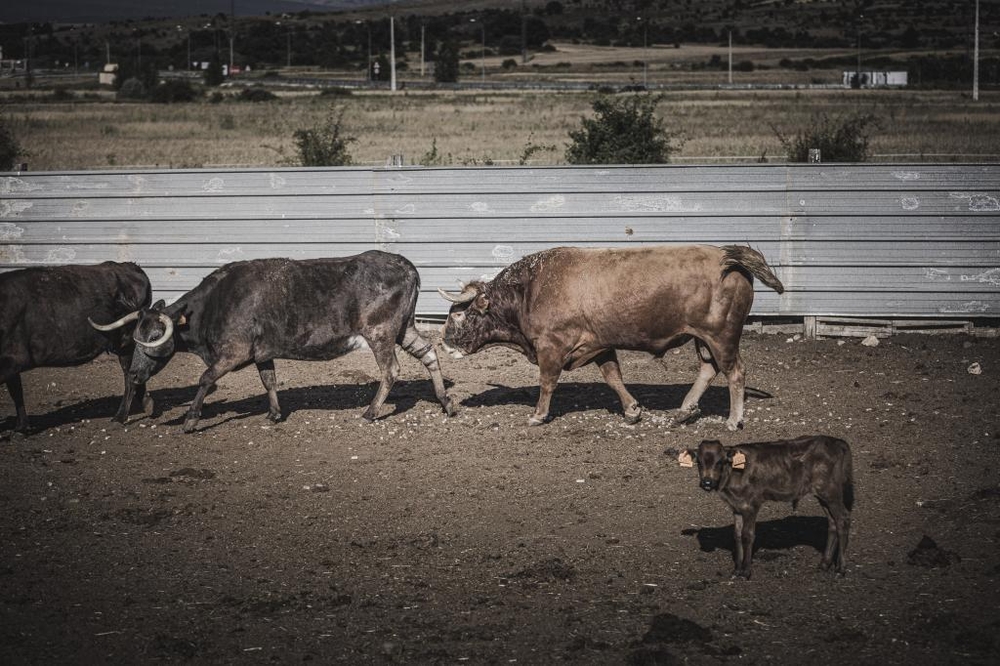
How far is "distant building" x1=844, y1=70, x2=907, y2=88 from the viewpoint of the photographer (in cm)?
8618

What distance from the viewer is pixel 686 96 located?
71.1 meters

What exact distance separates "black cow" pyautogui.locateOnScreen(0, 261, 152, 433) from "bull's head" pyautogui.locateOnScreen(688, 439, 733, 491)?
6740 millimetres

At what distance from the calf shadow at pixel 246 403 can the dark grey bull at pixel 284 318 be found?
2.02 ft

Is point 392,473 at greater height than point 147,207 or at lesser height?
lesser

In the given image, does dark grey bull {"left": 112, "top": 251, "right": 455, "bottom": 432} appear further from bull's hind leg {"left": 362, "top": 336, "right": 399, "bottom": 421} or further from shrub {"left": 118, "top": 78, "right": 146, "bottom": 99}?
shrub {"left": 118, "top": 78, "right": 146, "bottom": 99}

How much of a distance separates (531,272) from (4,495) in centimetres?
514

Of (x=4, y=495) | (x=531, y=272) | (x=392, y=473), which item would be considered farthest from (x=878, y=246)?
(x=4, y=495)

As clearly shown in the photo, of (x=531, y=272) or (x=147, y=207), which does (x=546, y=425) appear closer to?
(x=531, y=272)

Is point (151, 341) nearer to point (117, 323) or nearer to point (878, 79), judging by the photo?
point (117, 323)

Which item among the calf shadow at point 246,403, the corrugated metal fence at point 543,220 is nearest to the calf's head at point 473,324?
the calf shadow at point 246,403

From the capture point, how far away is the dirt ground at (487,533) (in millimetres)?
6434

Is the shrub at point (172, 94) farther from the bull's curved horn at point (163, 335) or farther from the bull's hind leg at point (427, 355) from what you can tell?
the bull's hind leg at point (427, 355)

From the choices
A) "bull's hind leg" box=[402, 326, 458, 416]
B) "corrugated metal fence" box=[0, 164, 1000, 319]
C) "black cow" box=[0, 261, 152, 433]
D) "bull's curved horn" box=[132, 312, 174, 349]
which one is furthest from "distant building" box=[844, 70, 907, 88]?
"bull's curved horn" box=[132, 312, 174, 349]

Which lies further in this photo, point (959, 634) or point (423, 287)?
point (423, 287)
